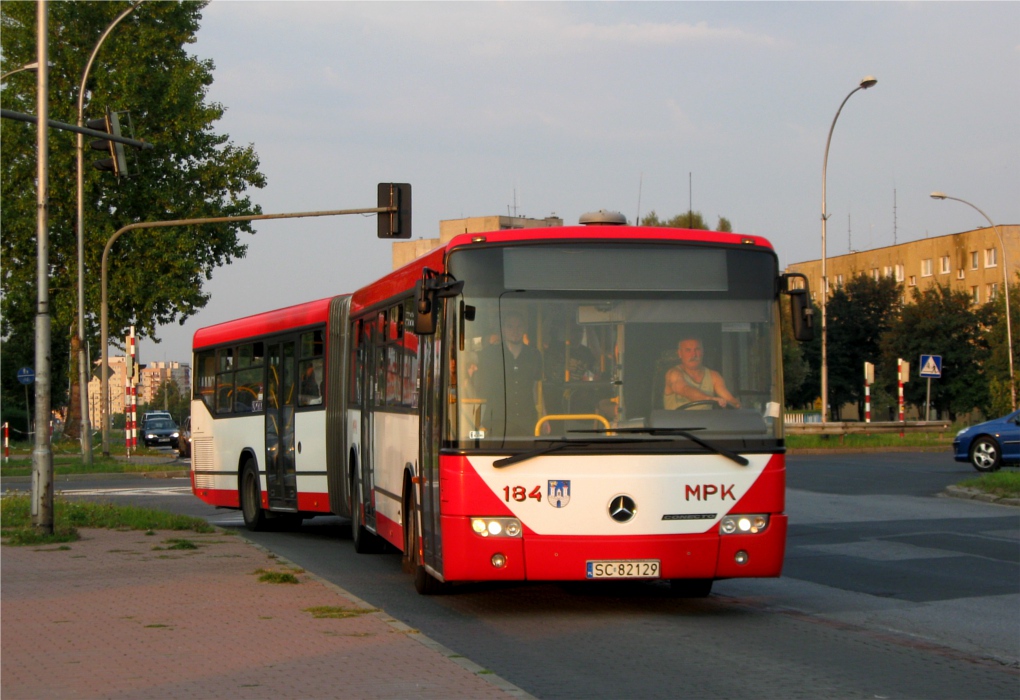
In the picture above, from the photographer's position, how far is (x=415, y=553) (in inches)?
435

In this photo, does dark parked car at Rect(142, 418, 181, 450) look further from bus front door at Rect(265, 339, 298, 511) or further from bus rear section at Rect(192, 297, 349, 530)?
bus front door at Rect(265, 339, 298, 511)

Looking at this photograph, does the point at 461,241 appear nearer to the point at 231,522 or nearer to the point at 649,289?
the point at 649,289

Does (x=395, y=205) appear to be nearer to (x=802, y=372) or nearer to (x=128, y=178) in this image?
(x=128, y=178)

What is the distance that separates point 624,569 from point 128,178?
1661 inches

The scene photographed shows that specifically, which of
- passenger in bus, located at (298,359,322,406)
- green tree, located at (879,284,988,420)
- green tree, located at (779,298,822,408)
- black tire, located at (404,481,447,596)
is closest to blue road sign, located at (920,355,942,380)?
green tree, located at (779,298,822,408)

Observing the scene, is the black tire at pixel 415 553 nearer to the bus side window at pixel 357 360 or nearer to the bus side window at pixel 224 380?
the bus side window at pixel 357 360

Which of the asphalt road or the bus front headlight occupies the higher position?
the bus front headlight

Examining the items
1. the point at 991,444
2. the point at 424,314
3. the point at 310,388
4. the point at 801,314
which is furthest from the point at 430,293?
the point at 991,444

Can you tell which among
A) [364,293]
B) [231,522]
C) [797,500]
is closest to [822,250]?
[797,500]

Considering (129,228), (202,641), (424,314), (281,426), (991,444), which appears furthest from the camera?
(129,228)

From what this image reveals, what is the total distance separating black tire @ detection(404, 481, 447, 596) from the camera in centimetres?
1091

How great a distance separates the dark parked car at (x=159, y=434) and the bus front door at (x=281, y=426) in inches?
1764

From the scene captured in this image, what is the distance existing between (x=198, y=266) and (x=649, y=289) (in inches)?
1609

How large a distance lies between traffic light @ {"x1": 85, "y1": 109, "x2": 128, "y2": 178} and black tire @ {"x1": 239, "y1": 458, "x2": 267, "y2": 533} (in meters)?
5.18
